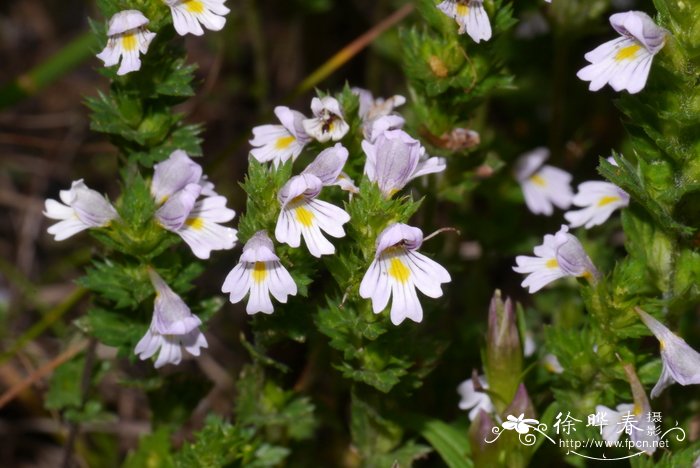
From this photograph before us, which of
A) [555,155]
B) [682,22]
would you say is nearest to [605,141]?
[555,155]

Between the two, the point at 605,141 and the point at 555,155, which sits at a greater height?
the point at 555,155

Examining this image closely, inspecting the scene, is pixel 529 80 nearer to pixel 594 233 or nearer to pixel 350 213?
pixel 594 233

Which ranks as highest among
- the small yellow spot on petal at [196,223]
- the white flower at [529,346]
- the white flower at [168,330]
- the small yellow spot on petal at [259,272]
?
the small yellow spot on petal at [259,272]

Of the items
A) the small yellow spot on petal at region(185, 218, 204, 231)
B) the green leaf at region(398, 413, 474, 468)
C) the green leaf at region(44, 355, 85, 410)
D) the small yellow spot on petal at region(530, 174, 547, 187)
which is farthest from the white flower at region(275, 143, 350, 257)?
the small yellow spot on petal at region(530, 174, 547, 187)

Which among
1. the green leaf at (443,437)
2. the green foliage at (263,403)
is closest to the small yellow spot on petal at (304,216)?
the green foliage at (263,403)

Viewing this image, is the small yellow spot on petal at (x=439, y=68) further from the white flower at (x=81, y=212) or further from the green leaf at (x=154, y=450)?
the green leaf at (x=154, y=450)

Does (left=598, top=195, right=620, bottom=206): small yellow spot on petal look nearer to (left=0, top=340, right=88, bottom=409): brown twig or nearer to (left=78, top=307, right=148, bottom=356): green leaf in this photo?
(left=78, top=307, right=148, bottom=356): green leaf

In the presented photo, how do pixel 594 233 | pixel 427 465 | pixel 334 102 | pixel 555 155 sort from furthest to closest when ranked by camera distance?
pixel 555 155, pixel 594 233, pixel 427 465, pixel 334 102
